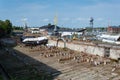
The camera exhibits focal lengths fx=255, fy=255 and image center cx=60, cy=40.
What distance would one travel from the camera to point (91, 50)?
34469 mm

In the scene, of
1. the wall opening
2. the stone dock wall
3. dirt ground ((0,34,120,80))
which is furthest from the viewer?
the wall opening

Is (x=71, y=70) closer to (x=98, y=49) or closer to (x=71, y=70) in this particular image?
(x=71, y=70)

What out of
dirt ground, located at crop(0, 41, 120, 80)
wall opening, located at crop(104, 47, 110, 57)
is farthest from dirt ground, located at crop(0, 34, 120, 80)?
wall opening, located at crop(104, 47, 110, 57)

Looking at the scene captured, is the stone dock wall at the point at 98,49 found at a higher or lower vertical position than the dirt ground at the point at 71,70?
higher

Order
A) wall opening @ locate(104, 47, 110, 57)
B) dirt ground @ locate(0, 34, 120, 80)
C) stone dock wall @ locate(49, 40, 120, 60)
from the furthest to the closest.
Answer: wall opening @ locate(104, 47, 110, 57) → stone dock wall @ locate(49, 40, 120, 60) → dirt ground @ locate(0, 34, 120, 80)

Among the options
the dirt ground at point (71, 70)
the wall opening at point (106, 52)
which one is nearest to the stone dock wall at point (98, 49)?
the wall opening at point (106, 52)

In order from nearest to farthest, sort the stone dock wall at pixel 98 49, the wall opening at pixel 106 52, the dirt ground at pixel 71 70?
the dirt ground at pixel 71 70 < the stone dock wall at pixel 98 49 < the wall opening at pixel 106 52

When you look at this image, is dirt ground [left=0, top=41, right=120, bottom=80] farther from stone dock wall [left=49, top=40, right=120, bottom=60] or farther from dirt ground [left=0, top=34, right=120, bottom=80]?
stone dock wall [left=49, top=40, right=120, bottom=60]

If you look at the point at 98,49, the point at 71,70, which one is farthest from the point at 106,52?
the point at 71,70

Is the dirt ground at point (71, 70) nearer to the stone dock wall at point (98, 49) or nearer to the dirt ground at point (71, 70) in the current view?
the dirt ground at point (71, 70)

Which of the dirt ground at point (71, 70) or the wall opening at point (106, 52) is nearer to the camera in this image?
the dirt ground at point (71, 70)

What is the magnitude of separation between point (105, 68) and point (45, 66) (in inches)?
256

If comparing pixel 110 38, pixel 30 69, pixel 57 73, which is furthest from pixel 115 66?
pixel 110 38

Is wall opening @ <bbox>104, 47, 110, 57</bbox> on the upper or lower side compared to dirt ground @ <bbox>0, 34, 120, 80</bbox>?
upper
